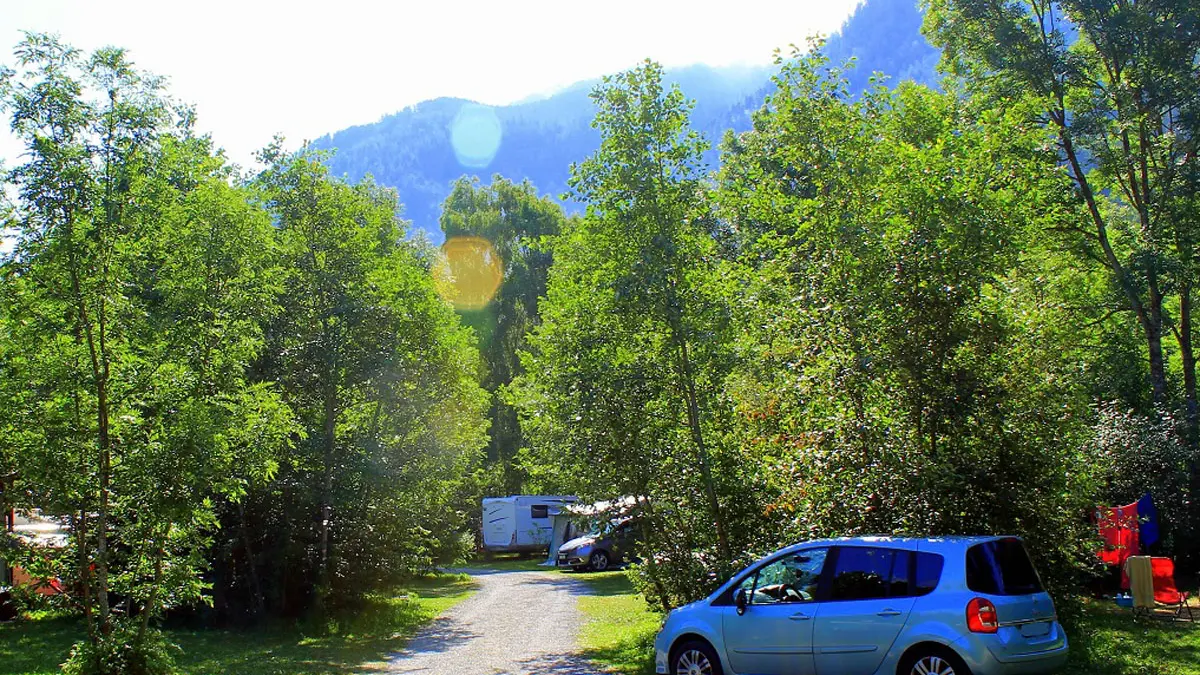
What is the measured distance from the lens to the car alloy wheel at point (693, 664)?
9.19m

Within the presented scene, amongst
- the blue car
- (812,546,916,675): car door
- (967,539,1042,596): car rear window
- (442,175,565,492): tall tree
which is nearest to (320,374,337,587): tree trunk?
the blue car

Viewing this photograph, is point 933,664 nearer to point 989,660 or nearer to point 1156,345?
point 989,660

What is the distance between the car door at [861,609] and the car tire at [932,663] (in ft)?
0.65

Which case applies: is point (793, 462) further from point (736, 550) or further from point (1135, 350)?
point (1135, 350)

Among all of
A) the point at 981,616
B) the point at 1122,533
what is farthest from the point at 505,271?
the point at 981,616

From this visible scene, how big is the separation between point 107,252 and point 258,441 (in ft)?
9.45

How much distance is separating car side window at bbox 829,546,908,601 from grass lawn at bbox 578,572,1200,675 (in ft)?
11.0

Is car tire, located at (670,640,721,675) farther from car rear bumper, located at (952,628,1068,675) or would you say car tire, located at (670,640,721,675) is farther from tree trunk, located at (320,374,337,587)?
tree trunk, located at (320,374,337,587)

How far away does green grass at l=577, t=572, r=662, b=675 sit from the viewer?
1223cm

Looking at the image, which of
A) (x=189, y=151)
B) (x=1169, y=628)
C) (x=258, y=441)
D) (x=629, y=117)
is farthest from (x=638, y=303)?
(x=1169, y=628)

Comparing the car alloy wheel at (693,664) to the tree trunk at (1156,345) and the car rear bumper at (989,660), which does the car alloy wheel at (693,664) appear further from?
the tree trunk at (1156,345)

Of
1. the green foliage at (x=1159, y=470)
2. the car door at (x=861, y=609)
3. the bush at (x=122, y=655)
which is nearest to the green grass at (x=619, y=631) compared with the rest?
the car door at (x=861, y=609)

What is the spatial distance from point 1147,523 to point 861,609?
1191 cm

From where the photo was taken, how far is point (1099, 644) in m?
11.4
